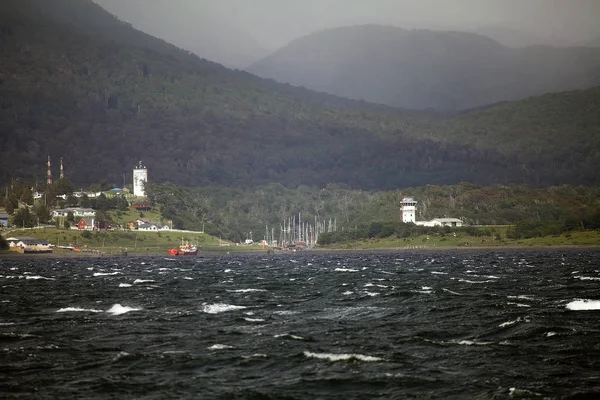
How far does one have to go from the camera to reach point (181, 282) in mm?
139000

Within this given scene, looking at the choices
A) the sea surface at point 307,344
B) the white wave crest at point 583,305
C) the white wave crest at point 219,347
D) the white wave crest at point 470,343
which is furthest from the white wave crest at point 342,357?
the white wave crest at point 583,305

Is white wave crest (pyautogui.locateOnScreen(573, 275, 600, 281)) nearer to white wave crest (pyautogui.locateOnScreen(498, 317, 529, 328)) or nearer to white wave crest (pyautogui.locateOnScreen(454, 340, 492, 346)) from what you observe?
white wave crest (pyautogui.locateOnScreen(498, 317, 529, 328))

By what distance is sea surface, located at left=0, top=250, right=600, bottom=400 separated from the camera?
2009 inches

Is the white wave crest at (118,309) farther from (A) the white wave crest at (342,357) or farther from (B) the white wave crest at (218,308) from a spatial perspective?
(A) the white wave crest at (342,357)

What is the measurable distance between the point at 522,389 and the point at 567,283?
2791 inches

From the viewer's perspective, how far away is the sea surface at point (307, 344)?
167 feet

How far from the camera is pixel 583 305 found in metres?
85.3

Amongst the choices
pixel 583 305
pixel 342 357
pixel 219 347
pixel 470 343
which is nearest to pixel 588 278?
pixel 583 305

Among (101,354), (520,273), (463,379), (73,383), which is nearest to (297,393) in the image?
(463,379)

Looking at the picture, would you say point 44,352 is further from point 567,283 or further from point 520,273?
point 520,273

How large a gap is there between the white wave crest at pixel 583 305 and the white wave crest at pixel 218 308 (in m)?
32.2

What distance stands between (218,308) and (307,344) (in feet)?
89.8

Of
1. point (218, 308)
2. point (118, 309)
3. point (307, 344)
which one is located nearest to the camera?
point (307, 344)

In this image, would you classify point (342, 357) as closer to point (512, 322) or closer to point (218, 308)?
point (512, 322)
